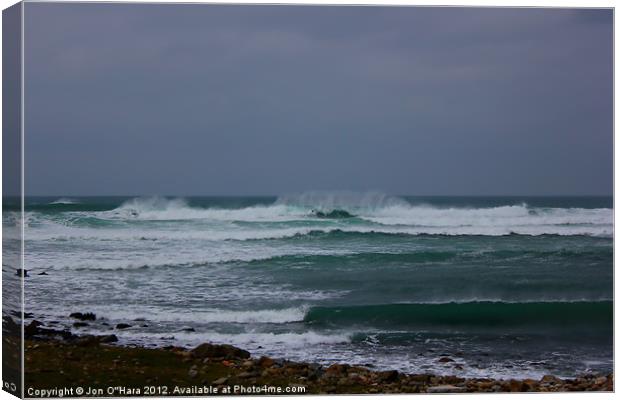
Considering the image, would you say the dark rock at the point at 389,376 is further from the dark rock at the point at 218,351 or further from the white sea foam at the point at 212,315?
the dark rock at the point at 218,351

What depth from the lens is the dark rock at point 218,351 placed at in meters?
9.80

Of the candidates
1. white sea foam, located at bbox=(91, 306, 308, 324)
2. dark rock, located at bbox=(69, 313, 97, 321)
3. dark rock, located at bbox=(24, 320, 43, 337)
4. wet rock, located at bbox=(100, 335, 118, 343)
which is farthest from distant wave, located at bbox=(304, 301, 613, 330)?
dark rock, located at bbox=(24, 320, 43, 337)

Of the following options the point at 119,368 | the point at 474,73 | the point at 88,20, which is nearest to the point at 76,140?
the point at 88,20

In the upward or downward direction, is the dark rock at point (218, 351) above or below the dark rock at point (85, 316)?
below

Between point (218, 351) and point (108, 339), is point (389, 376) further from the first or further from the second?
point (108, 339)

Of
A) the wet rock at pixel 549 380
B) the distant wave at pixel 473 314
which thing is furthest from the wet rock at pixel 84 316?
the wet rock at pixel 549 380

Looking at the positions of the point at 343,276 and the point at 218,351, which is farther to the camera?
the point at 343,276

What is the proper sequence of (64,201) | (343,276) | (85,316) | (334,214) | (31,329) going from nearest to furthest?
1. (31,329)
2. (85,316)
3. (64,201)
4. (343,276)
5. (334,214)

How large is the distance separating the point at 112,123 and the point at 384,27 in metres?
2.53

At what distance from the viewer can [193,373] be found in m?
9.65

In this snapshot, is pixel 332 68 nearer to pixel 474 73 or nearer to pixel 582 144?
pixel 474 73

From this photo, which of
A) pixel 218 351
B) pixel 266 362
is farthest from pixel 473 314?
pixel 218 351

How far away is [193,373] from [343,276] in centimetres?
159

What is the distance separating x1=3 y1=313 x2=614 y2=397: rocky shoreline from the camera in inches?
376
